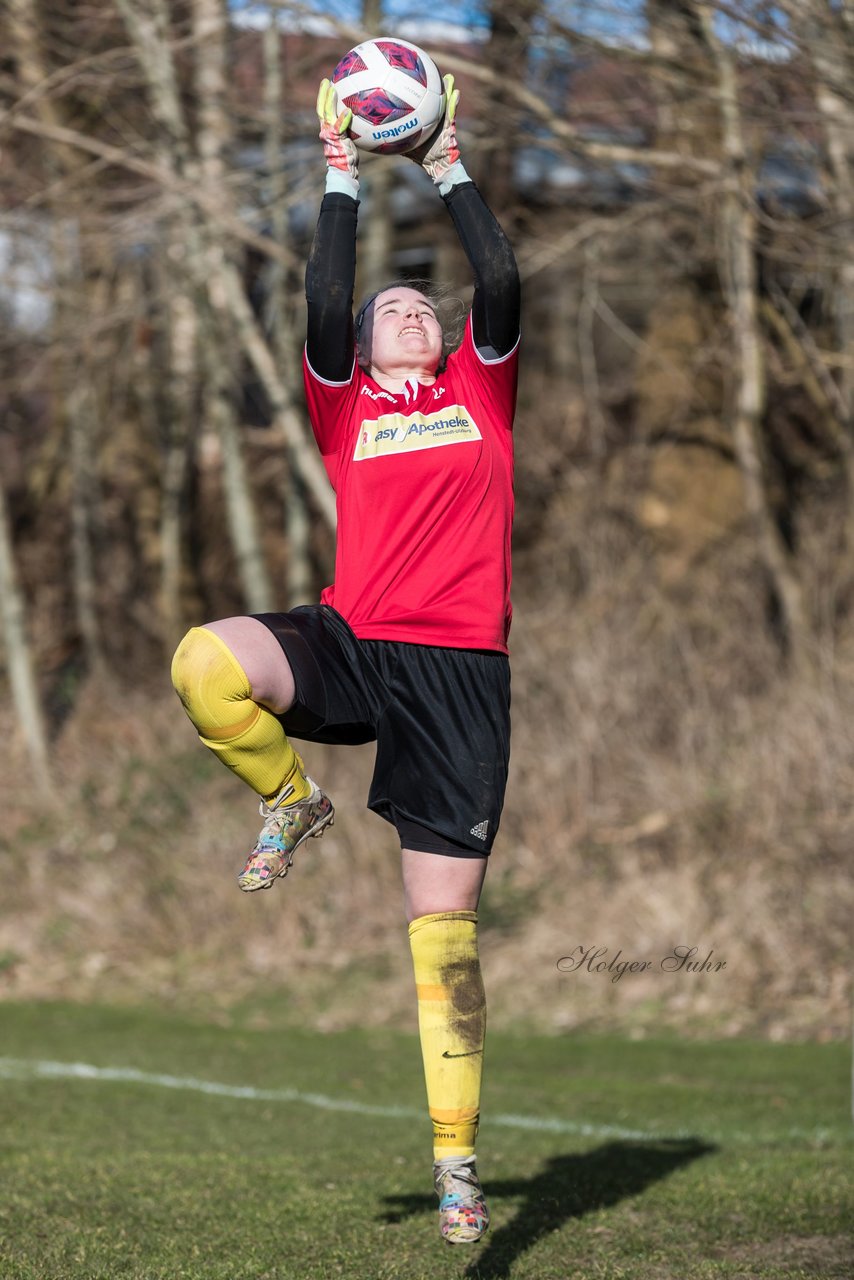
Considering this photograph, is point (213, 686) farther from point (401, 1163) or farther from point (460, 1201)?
point (401, 1163)

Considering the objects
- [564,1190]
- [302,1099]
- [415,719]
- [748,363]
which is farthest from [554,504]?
[415,719]

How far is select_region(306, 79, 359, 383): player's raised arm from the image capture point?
404 cm

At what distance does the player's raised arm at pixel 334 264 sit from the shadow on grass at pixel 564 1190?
2.48m

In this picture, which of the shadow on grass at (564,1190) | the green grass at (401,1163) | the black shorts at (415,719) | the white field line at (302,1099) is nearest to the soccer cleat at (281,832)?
the black shorts at (415,719)

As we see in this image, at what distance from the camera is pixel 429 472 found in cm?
408

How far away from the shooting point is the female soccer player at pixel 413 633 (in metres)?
3.90

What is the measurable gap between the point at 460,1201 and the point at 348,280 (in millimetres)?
2328

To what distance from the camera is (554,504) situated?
51.5 ft

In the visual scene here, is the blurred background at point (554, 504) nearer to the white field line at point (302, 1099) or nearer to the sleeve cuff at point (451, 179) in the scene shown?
the white field line at point (302, 1099)

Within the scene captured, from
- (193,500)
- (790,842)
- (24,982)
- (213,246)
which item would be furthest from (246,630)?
(193,500)

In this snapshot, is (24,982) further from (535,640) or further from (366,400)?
(366,400)

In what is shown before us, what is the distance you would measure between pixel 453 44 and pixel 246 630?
404 inches

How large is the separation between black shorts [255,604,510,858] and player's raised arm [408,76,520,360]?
86cm

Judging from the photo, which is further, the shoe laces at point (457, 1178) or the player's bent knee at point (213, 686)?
the player's bent knee at point (213, 686)
